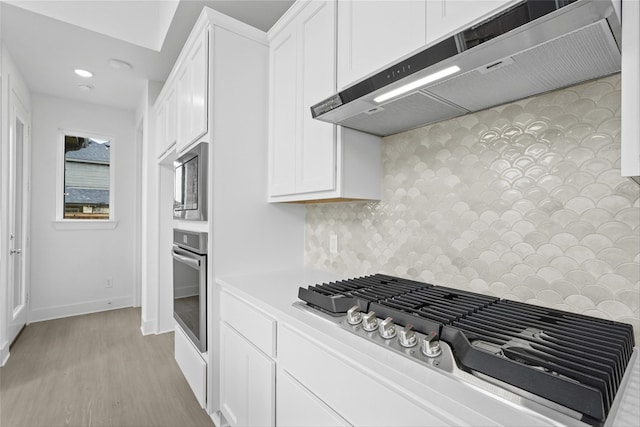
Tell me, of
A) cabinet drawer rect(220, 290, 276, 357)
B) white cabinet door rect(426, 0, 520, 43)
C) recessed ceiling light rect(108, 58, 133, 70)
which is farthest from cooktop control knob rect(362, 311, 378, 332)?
recessed ceiling light rect(108, 58, 133, 70)

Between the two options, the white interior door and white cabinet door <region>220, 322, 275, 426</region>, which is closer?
white cabinet door <region>220, 322, 275, 426</region>

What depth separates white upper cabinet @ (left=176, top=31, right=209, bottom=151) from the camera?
1857mm

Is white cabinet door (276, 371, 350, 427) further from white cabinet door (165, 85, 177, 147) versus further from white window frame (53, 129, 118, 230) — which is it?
white window frame (53, 129, 118, 230)

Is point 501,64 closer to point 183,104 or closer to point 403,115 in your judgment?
point 403,115

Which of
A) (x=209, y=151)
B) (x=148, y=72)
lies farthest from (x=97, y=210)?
(x=209, y=151)

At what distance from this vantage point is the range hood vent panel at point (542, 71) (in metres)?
0.78

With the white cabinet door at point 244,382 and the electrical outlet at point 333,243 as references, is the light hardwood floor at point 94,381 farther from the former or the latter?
the electrical outlet at point 333,243

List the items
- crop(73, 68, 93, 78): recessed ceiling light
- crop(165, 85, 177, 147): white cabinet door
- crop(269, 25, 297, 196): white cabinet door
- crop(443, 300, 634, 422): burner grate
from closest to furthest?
crop(443, 300, 634, 422): burner grate, crop(269, 25, 297, 196): white cabinet door, crop(165, 85, 177, 147): white cabinet door, crop(73, 68, 93, 78): recessed ceiling light

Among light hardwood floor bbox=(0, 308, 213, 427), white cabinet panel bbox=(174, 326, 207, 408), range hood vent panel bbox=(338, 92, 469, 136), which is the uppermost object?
range hood vent panel bbox=(338, 92, 469, 136)

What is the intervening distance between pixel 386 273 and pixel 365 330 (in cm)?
72

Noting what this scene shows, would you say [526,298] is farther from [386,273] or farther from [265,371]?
[265,371]

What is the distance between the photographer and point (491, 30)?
766 millimetres

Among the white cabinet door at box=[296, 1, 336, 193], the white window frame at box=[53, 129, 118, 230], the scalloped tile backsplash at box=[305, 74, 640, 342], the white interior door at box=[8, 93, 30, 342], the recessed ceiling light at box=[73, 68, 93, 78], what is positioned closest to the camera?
the scalloped tile backsplash at box=[305, 74, 640, 342]

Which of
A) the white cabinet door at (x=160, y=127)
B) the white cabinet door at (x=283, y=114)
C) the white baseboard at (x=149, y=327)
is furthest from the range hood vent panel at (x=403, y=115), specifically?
the white baseboard at (x=149, y=327)
